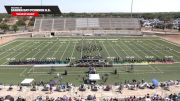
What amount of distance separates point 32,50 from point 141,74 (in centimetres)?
2708
